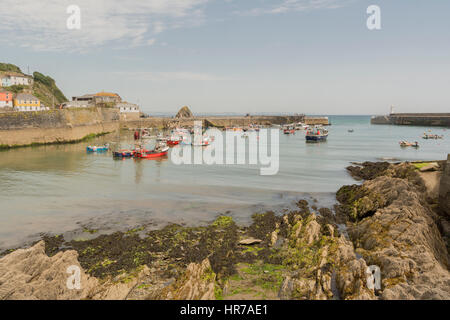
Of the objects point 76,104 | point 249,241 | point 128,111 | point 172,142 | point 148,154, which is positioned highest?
point 76,104

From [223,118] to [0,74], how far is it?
6655 centimetres

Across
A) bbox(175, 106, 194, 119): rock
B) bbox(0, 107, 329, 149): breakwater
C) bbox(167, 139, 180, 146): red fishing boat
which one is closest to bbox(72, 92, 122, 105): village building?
bbox(0, 107, 329, 149): breakwater

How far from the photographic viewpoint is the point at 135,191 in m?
21.6

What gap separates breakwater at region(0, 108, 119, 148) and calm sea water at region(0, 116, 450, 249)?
11.7m

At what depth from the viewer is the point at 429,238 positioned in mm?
10484

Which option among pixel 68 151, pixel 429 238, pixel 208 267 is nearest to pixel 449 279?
pixel 429 238

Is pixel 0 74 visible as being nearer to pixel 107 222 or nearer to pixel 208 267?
pixel 107 222

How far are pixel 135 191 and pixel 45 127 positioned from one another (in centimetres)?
3667

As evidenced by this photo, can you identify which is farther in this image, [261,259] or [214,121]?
[214,121]

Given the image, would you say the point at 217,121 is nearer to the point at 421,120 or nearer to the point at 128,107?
the point at 128,107

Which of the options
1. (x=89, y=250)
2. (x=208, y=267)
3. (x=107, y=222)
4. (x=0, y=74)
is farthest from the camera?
(x=0, y=74)

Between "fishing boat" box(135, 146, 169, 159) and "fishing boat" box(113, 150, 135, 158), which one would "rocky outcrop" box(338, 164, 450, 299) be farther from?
"fishing boat" box(113, 150, 135, 158)

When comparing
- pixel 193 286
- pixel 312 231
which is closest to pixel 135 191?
pixel 312 231
